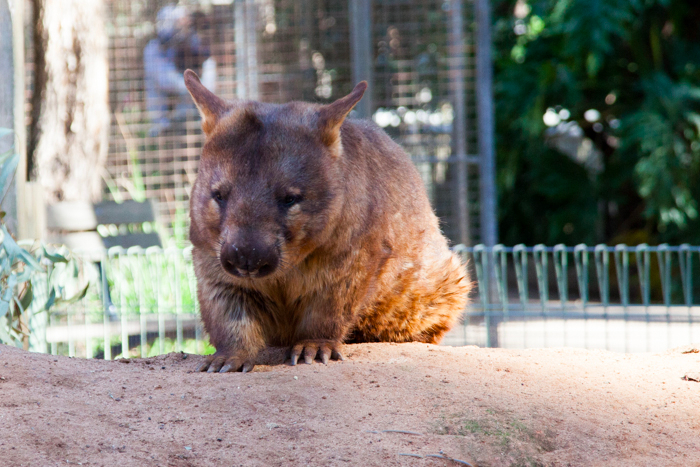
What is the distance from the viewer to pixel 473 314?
4.62 m

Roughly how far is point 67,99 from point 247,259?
17.0 ft

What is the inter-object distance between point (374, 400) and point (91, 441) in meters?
0.84

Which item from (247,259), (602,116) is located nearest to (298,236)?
(247,259)

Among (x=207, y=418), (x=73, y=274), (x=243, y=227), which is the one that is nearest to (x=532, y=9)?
(x=73, y=274)

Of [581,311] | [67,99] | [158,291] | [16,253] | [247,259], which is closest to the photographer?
[247,259]

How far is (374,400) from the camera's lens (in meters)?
2.35

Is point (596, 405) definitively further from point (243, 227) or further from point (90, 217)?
point (90, 217)

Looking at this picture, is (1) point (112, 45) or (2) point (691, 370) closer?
(2) point (691, 370)

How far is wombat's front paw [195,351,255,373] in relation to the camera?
109 inches

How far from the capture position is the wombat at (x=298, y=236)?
2.71 meters

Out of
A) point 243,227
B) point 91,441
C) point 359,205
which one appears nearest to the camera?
point 91,441

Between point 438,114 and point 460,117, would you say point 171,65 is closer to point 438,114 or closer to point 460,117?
point 438,114

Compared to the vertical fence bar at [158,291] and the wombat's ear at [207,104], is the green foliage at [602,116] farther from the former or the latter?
the wombat's ear at [207,104]

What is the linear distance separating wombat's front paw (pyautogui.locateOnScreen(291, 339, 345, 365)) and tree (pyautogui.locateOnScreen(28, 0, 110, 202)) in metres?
4.69
